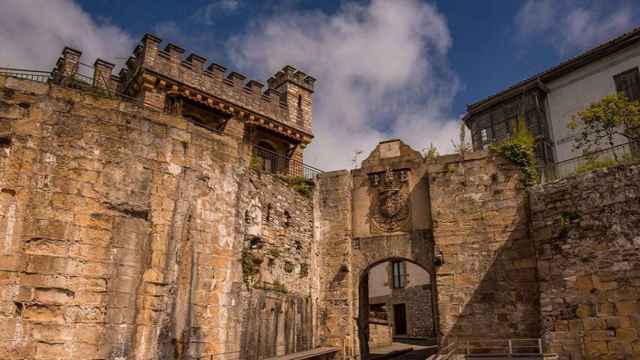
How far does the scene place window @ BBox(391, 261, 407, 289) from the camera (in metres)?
25.5

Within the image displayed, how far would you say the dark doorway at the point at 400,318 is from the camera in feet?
82.3

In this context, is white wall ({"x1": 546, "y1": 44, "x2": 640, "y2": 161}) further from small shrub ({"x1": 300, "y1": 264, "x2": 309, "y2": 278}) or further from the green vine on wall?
small shrub ({"x1": 300, "y1": 264, "x2": 309, "y2": 278})

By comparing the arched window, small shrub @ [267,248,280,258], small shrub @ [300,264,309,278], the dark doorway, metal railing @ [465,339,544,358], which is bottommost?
metal railing @ [465,339,544,358]

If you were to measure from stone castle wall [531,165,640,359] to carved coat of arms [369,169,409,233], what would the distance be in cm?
350

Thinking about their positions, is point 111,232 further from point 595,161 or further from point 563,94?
point 563,94

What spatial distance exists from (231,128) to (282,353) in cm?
810

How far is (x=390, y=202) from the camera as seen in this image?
13.2 m

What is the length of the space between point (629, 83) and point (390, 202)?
10.3 m

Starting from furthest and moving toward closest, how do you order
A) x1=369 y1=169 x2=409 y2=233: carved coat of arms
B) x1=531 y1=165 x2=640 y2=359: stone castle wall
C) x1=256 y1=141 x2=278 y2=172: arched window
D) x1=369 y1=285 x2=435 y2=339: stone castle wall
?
x1=369 y1=285 x2=435 y2=339: stone castle wall
x1=256 y1=141 x2=278 y2=172: arched window
x1=369 y1=169 x2=409 y2=233: carved coat of arms
x1=531 y1=165 x2=640 y2=359: stone castle wall

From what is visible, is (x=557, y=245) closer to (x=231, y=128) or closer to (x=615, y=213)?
(x=615, y=213)

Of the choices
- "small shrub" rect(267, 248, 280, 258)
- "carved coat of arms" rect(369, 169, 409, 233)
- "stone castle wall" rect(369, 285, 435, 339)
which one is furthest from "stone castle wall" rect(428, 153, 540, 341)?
"stone castle wall" rect(369, 285, 435, 339)

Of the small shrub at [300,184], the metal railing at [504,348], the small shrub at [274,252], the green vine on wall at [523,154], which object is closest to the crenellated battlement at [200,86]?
the small shrub at [300,184]

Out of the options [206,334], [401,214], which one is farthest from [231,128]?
Result: [206,334]

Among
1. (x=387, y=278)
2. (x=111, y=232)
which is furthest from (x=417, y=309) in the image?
(x=111, y=232)
